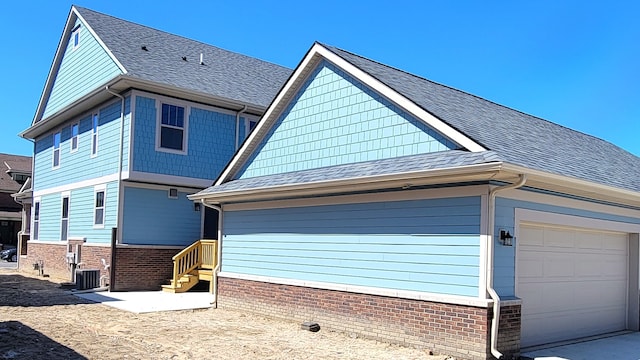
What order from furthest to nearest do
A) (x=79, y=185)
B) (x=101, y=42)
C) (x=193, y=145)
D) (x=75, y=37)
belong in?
1. (x=75, y=37)
2. (x=79, y=185)
3. (x=101, y=42)
4. (x=193, y=145)

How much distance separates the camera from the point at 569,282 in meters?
10.7

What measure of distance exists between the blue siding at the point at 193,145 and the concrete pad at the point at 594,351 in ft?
42.5

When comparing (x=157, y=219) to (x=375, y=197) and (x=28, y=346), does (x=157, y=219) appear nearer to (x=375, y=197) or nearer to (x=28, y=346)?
(x=28, y=346)

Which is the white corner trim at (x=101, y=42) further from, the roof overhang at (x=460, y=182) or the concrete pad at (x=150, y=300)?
the roof overhang at (x=460, y=182)

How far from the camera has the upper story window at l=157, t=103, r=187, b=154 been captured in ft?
60.8

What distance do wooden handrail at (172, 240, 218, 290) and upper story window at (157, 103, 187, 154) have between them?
330 centimetres

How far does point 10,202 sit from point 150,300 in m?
36.5

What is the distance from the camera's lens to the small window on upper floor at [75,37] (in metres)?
22.3

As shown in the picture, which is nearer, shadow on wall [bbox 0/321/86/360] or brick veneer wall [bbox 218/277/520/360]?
shadow on wall [bbox 0/321/86/360]

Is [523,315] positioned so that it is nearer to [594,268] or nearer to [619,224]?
[594,268]

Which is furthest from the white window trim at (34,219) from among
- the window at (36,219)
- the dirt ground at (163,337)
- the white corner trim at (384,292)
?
the white corner trim at (384,292)

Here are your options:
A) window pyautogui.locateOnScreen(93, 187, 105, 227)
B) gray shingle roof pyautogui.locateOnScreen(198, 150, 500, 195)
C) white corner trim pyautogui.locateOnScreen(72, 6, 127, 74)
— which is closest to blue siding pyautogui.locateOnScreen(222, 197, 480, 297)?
gray shingle roof pyautogui.locateOnScreen(198, 150, 500, 195)

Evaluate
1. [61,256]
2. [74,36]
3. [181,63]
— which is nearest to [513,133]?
[181,63]

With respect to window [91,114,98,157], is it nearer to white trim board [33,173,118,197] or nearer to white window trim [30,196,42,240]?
white trim board [33,173,118,197]
